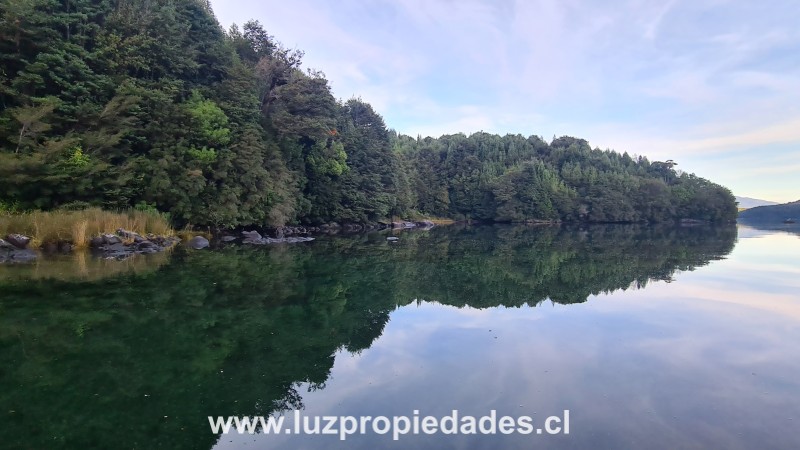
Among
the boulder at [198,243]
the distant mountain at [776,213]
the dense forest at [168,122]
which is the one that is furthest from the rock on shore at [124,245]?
the distant mountain at [776,213]

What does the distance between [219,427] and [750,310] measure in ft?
38.9

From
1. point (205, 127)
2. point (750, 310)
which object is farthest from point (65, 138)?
point (750, 310)

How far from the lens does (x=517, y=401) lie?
18.3 ft

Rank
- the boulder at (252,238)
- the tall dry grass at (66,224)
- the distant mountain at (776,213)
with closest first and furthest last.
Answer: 1. the tall dry grass at (66,224)
2. the boulder at (252,238)
3. the distant mountain at (776,213)

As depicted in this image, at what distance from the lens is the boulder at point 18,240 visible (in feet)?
53.6

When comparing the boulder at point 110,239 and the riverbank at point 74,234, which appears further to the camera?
the boulder at point 110,239

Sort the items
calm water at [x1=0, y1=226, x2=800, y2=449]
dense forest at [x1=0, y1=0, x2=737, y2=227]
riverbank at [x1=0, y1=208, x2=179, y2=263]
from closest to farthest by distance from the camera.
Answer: calm water at [x1=0, y1=226, x2=800, y2=449] < riverbank at [x1=0, y1=208, x2=179, y2=263] < dense forest at [x1=0, y1=0, x2=737, y2=227]

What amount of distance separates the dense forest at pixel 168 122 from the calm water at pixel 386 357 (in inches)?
360

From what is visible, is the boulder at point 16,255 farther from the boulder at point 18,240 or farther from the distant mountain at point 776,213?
the distant mountain at point 776,213

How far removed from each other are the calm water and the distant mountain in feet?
388

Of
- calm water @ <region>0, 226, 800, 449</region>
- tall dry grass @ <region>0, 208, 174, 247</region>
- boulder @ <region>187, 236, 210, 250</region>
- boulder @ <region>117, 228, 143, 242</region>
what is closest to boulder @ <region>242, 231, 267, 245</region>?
boulder @ <region>187, 236, 210, 250</region>

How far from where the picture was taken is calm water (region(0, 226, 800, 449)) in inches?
186

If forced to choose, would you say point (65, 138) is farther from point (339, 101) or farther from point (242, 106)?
point (339, 101)

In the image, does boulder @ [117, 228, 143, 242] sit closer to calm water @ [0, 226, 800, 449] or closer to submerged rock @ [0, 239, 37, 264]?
submerged rock @ [0, 239, 37, 264]
